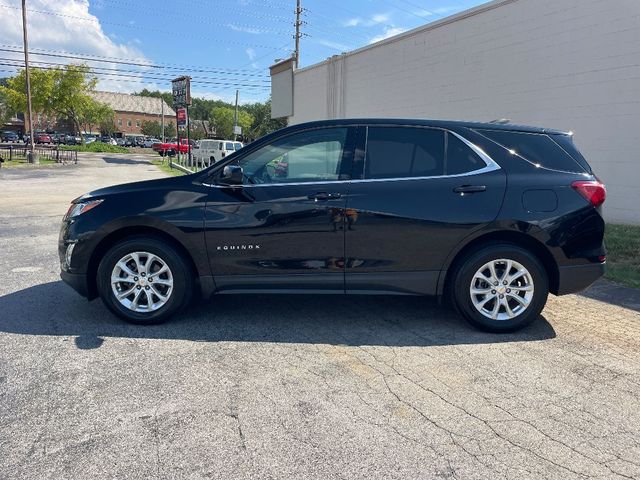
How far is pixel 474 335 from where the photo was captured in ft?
13.6

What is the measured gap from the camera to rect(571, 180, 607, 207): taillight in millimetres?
4086

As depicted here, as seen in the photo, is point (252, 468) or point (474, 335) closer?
point (252, 468)

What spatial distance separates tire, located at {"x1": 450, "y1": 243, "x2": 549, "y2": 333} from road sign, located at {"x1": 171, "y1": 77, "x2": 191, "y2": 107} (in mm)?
22991

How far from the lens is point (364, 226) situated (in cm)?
405

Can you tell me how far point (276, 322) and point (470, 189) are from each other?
2096 mm

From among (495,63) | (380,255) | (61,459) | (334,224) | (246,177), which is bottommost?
(61,459)

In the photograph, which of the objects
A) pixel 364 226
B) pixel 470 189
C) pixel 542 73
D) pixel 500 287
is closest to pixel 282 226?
pixel 364 226


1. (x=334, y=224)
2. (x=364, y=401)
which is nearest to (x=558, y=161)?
(x=334, y=224)

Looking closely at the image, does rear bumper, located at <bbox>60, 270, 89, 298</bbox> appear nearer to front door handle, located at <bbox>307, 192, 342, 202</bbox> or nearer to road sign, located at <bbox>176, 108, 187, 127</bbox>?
front door handle, located at <bbox>307, 192, 342, 202</bbox>

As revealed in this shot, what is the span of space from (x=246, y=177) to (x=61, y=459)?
252 cm

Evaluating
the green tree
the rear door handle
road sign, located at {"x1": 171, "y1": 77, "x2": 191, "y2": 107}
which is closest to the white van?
road sign, located at {"x1": 171, "y1": 77, "x2": 191, "y2": 107}

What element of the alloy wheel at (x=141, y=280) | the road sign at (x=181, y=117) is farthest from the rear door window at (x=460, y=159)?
the road sign at (x=181, y=117)

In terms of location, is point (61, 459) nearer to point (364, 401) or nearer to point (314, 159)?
point (364, 401)

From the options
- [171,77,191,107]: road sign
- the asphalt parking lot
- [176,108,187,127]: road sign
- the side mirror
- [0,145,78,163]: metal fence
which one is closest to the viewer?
the asphalt parking lot
